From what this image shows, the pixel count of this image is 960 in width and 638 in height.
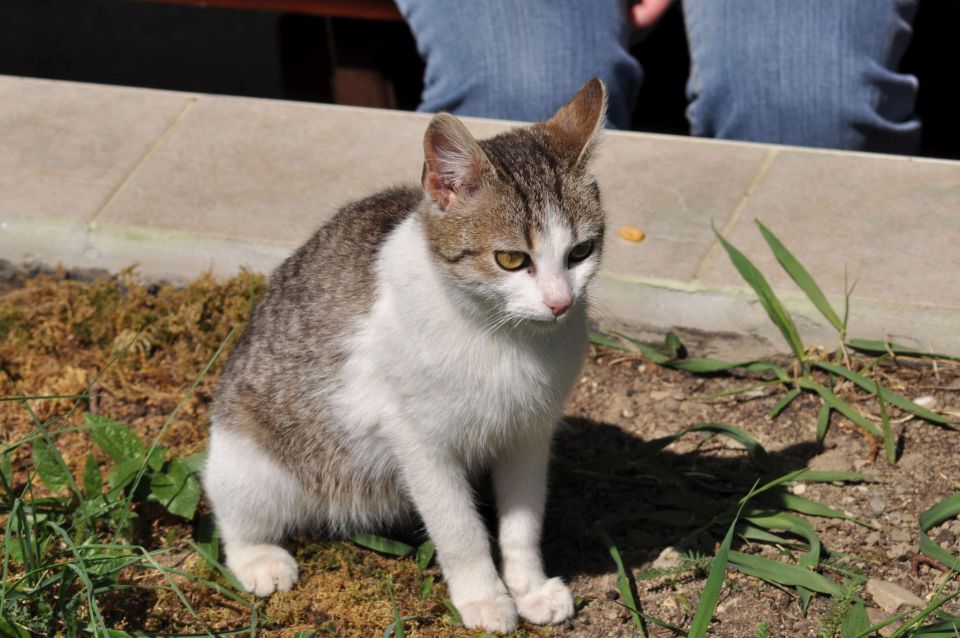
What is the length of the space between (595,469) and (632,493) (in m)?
0.10

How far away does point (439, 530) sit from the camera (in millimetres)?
2301

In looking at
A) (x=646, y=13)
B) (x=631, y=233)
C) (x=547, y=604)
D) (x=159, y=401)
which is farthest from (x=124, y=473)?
(x=646, y=13)

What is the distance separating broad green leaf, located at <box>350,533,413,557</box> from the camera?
2.56m

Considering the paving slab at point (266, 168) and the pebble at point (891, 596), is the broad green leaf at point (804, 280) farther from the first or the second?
the paving slab at point (266, 168)

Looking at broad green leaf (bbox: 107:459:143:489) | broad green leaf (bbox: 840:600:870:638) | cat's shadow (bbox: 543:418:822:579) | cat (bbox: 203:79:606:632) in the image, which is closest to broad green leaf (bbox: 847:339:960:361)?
cat's shadow (bbox: 543:418:822:579)

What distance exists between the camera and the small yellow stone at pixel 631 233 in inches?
125

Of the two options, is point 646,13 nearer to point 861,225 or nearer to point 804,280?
point 861,225

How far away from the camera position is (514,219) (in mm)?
2031

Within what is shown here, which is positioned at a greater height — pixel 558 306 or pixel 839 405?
pixel 558 306

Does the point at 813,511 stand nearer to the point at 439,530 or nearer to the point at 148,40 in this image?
the point at 439,530

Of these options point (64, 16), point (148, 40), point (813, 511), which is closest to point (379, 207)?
point (813, 511)

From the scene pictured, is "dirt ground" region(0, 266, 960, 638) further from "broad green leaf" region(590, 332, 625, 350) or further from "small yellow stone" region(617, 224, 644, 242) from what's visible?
"small yellow stone" region(617, 224, 644, 242)

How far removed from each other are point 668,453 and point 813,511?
42 cm

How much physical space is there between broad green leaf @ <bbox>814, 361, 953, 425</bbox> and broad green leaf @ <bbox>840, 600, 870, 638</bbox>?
2.19ft
